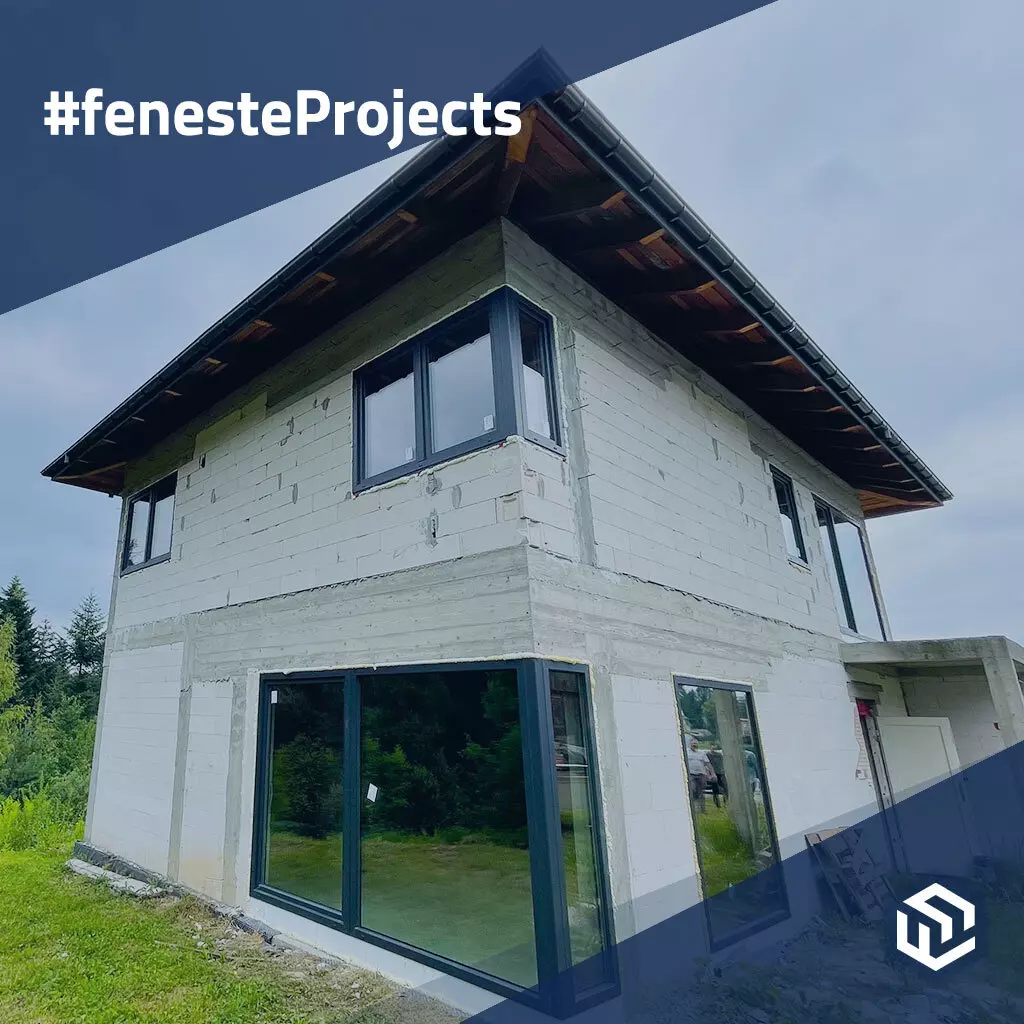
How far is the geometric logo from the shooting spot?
5.18m

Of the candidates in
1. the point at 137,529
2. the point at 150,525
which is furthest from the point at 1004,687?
the point at 137,529

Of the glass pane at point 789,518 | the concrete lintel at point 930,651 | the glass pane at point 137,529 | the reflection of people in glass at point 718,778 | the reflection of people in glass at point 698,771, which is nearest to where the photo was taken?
the reflection of people in glass at point 698,771

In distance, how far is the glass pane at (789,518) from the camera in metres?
7.62

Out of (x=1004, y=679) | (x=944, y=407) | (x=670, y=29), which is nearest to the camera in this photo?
(x=670, y=29)

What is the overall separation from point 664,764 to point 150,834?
5455 millimetres

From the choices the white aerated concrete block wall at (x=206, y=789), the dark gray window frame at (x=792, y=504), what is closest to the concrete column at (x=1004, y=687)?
the dark gray window frame at (x=792, y=504)

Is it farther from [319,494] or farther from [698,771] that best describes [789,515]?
[319,494]

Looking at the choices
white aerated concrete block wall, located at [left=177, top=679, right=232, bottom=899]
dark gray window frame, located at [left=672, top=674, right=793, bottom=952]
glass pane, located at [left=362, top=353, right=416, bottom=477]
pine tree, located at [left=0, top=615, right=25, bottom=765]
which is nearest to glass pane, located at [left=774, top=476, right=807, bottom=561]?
dark gray window frame, located at [left=672, top=674, right=793, bottom=952]

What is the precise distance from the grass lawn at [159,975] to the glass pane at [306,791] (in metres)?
0.51

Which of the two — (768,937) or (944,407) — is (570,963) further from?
(944,407)

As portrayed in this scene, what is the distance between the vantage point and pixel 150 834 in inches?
260

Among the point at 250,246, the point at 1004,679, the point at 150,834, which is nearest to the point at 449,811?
the point at 150,834

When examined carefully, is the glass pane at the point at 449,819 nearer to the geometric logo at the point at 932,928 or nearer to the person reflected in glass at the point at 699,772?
the person reflected in glass at the point at 699,772

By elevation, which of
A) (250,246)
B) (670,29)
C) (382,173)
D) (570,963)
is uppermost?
(250,246)
